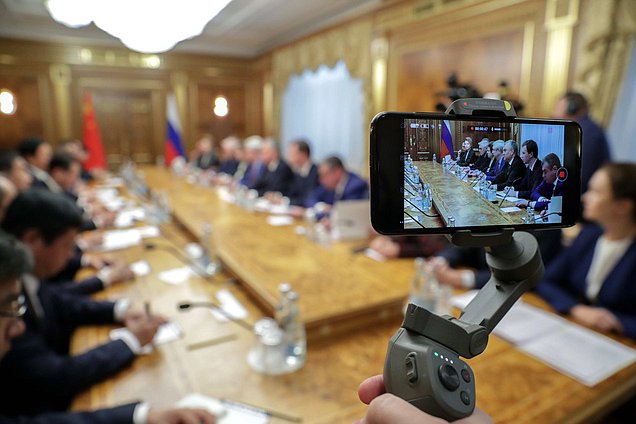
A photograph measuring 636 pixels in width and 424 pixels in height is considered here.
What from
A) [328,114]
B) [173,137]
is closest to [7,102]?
[173,137]

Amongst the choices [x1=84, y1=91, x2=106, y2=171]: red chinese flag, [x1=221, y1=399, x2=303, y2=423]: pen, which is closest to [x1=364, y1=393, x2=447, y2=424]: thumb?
[x1=221, y1=399, x2=303, y2=423]: pen

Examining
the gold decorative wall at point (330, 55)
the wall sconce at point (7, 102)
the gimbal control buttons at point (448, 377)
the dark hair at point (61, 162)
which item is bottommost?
the gimbal control buttons at point (448, 377)

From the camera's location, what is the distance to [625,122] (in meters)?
3.13

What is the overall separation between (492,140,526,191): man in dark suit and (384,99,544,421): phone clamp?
4cm

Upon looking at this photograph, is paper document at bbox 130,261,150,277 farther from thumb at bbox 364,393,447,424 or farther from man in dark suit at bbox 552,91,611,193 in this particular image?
man in dark suit at bbox 552,91,611,193

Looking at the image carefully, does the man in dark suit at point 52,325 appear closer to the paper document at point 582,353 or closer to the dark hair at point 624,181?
the paper document at point 582,353

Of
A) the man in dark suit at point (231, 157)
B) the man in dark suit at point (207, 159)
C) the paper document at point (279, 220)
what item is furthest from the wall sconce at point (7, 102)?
the paper document at point (279, 220)

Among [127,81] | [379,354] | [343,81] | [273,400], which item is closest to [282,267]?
[379,354]

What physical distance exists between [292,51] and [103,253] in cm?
553

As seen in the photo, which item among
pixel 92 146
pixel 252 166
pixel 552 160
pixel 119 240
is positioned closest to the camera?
pixel 552 160

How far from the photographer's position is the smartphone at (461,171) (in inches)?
18.7

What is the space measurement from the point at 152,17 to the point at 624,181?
276 centimetres

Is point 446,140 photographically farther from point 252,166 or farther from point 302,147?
point 252,166

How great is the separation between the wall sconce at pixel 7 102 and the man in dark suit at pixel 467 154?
28.9ft
